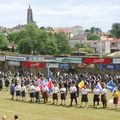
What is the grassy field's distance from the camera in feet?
93.1

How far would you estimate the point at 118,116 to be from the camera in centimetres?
2858

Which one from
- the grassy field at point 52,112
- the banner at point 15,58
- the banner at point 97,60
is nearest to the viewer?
the grassy field at point 52,112

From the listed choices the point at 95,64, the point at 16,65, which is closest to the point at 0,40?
the point at 16,65

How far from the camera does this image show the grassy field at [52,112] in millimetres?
28375

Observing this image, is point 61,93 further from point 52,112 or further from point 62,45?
point 62,45

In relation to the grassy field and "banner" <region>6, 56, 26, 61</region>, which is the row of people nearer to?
the grassy field

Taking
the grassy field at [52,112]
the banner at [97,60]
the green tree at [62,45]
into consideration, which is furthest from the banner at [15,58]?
the green tree at [62,45]

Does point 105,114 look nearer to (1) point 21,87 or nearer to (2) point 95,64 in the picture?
(1) point 21,87

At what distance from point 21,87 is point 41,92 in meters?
1.72

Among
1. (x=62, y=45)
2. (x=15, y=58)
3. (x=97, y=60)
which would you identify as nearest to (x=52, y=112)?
(x=97, y=60)

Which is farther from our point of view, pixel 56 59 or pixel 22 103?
pixel 56 59

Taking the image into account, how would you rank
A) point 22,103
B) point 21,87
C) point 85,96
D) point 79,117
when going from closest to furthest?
point 79,117, point 85,96, point 22,103, point 21,87

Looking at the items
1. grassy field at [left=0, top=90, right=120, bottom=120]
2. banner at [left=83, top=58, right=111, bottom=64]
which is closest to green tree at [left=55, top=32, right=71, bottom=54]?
banner at [left=83, top=58, right=111, bottom=64]

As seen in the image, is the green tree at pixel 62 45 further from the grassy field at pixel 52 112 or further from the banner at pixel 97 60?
the grassy field at pixel 52 112
